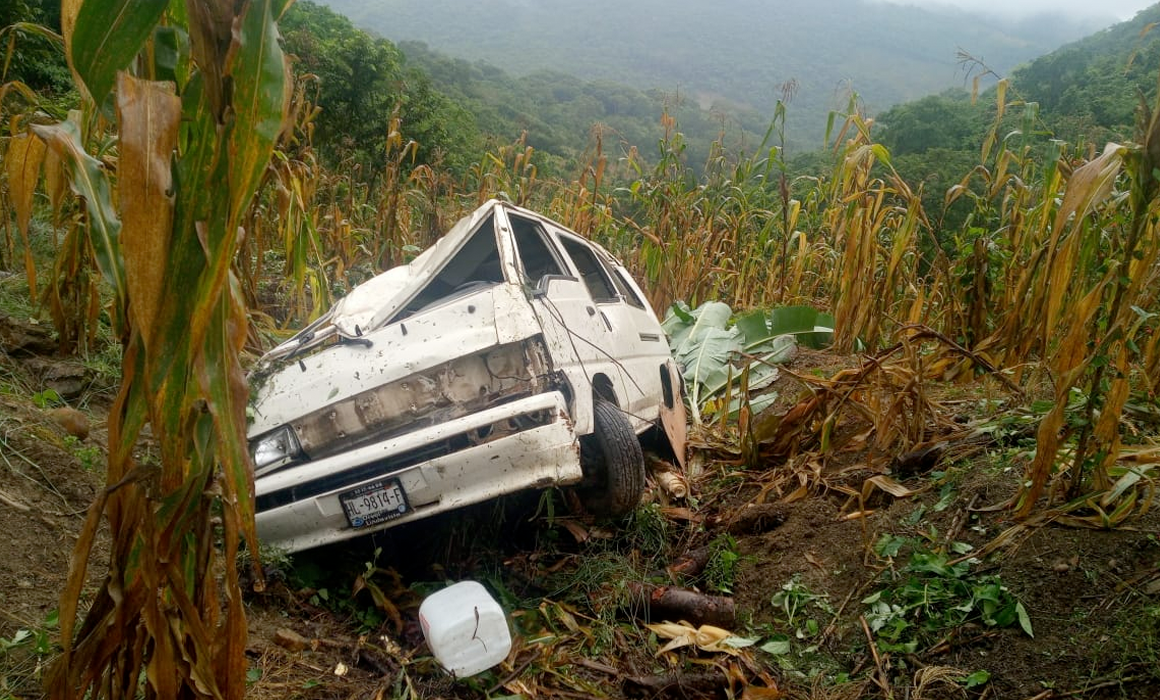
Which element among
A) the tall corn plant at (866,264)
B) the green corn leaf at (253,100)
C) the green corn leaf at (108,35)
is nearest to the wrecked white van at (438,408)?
the green corn leaf at (253,100)

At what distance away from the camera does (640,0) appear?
644 feet

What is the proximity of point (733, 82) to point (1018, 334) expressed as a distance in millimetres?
121349

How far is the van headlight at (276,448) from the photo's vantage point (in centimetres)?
320

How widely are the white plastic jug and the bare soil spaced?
7 centimetres

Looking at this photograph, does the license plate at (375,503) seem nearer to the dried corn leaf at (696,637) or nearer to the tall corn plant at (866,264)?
the dried corn leaf at (696,637)

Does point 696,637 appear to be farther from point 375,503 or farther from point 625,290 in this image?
point 625,290

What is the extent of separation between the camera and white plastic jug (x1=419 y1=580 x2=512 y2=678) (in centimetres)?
269

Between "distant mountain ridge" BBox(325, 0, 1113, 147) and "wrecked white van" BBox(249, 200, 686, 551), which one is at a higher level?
"distant mountain ridge" BBox(325, 0, 1113, 147)

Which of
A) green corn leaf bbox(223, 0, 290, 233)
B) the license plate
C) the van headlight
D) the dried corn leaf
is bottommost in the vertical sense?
the dried corn leaf

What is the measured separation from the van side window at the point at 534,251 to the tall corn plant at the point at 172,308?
301cm

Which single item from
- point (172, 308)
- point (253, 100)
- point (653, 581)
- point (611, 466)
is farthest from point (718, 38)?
point (172, 308)

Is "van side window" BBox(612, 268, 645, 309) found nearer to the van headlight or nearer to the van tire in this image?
the van tire

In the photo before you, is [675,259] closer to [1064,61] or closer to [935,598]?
[935,598]

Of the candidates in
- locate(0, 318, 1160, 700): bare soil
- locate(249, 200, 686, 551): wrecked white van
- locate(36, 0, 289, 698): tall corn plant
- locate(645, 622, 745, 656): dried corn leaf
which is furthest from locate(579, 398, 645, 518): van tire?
locate(36, 0, 289, 698): tall corn plant
